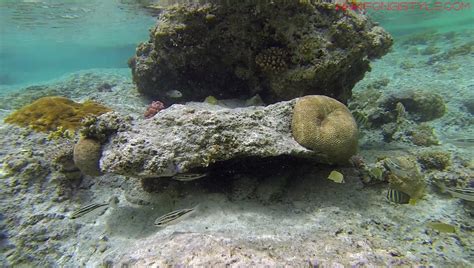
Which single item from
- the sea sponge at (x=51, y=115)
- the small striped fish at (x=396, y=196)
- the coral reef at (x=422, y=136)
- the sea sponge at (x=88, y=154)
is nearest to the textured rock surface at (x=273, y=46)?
the coral reef at (x=422, y=136)

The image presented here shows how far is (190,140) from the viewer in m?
4.39

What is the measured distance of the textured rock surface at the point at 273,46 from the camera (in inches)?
248

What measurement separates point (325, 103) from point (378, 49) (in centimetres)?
292

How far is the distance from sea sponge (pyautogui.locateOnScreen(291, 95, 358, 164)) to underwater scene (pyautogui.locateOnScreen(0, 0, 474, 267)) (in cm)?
2

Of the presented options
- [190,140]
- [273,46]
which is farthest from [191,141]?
[273,46]

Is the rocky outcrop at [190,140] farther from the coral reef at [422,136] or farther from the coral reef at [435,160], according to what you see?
the coral reef at [422,136]

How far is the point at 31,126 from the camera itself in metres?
6.29

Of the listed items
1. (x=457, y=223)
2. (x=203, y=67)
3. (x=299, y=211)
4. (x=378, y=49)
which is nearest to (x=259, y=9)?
(x=203, y=67)

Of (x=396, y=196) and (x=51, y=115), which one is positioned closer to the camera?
(x=396, y=196)

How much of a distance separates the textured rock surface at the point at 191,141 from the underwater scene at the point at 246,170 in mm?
23

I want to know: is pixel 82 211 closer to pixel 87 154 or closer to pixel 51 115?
pixel 87 154

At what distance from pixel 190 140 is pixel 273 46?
3.78m

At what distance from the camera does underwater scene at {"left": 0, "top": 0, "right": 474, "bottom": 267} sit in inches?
151

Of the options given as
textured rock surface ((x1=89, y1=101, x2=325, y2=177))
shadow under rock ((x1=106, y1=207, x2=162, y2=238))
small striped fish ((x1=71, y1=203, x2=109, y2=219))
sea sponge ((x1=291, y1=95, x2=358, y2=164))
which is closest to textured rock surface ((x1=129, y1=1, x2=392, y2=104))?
sea sponge ((x1=291, y1=95, x2=358, y2=164))
